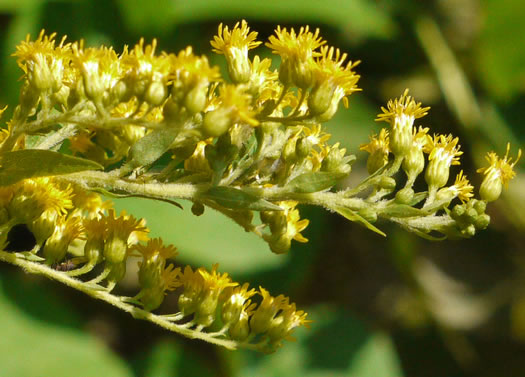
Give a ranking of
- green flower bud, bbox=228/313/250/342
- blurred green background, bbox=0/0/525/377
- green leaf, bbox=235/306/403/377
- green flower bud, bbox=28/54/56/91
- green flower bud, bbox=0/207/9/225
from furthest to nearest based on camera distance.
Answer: green leaf, bbox=235/306/403/377
blurred green background, bbox=0/0/525/377
green flower bud, bbox=228/313/250/342
green flower bud, bbox=0/207/9/225
green flower bud, bbox=28/54/56/91

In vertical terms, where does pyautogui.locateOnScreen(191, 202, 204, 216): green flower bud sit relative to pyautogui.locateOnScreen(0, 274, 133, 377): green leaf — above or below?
below

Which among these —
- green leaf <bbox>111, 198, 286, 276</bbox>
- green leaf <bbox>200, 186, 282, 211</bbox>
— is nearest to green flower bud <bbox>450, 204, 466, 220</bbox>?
green leaf <bbox>200, 186, 282, 211</bbox>

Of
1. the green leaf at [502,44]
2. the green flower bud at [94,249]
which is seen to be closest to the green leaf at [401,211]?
the green flower bud at [94,249]

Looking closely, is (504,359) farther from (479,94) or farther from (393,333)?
(479,94)

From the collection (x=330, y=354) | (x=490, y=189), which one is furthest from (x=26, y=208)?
(x=330, y=354)

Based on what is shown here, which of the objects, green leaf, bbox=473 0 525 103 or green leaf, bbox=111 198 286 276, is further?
green leaf, bbox=473 0 525 103

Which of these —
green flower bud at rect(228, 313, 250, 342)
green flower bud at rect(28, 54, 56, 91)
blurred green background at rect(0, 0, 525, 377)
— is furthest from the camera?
blurred green background at rect(0, 0, 525, 377)

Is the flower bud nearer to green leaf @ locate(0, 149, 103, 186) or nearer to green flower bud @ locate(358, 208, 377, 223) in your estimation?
green flower bud @ locate(358, 208, 377, 223)

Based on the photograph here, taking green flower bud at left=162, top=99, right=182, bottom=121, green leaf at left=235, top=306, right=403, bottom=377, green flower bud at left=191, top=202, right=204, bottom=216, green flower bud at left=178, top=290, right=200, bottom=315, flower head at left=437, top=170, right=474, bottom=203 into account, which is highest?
green leaf at left=235, top=306, right=403, bottom=377
